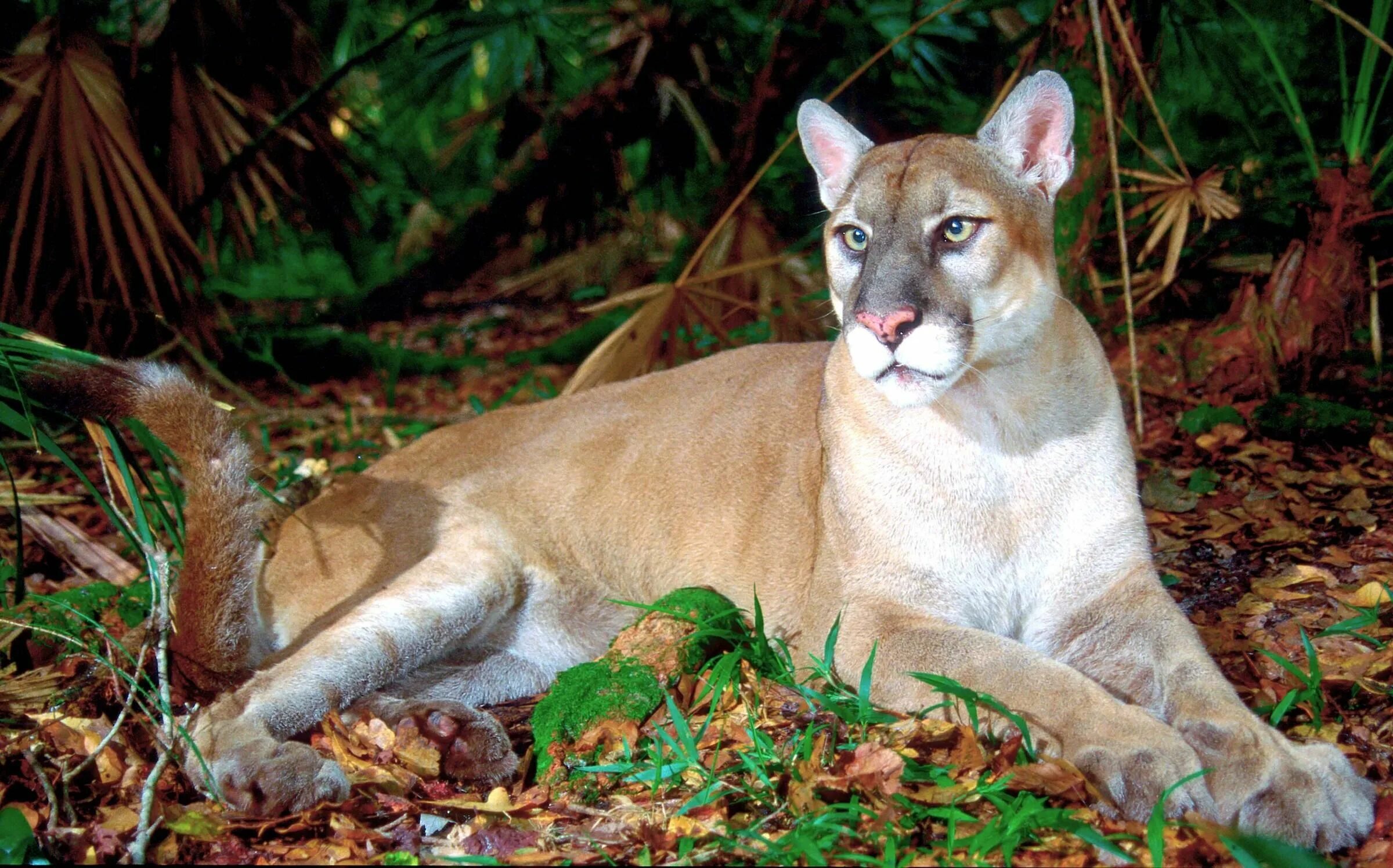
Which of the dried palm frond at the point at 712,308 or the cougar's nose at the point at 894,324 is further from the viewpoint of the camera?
the dried palm frond at the point at 712,308

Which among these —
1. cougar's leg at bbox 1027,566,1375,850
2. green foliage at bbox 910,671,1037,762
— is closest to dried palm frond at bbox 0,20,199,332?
green foliage at bbox 910,671,1037,762

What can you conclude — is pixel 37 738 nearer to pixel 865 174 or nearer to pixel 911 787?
pixel 911 787

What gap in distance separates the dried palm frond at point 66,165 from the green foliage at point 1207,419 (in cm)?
461

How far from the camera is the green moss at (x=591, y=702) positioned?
3334 millimetres

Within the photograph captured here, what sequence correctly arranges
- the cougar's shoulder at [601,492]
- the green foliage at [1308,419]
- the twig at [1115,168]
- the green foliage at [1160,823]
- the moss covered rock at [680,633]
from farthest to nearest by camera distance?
the green foliage at [1308,419] → the twig at [1115,168] → the cougar's shoulder at [601,492] → the moss covered rock at [680,633] → the green foliage at [1160,823]

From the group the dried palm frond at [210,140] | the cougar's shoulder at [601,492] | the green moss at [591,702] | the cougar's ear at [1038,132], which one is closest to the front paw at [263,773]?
the green moss at [591,702]

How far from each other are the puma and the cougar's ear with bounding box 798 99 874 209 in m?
0.01

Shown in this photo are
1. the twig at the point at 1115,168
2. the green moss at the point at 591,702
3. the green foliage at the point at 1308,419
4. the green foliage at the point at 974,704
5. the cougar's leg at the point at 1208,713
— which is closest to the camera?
the cougar's leg at the point at 1208,713

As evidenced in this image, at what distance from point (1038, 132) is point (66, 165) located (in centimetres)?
429

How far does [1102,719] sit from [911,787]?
0.46m

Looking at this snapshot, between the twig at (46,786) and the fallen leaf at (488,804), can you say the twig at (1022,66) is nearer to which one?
the fallen leaf at (488,804)

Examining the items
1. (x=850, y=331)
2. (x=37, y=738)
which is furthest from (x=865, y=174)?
(x=37, y=738)

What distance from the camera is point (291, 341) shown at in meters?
8.01

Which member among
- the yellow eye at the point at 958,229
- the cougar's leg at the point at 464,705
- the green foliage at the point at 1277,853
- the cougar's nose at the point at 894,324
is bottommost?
the cougar's leg at the point at 464,705
